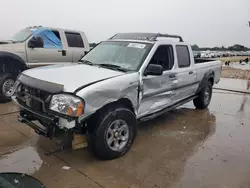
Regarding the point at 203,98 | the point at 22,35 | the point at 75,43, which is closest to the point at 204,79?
the point at 203,98

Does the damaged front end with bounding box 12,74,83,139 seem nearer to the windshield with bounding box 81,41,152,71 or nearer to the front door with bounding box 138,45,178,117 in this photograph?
the windshield with bounding box 81,41,152,71

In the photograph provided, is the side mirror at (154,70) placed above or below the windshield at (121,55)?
below

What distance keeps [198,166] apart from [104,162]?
139 centimetres

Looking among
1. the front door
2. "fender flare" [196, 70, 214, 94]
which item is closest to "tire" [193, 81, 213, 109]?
"fender flare" [196, 70, 214, 94]

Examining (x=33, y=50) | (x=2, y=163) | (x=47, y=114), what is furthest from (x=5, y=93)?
(x=47, y=114)

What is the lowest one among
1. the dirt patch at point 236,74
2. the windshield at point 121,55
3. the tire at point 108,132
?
the dirt patch at point 236,74

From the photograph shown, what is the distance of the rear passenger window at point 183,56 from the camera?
528 cm

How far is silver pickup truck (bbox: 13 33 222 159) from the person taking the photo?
315cm

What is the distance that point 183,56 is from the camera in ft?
18.1

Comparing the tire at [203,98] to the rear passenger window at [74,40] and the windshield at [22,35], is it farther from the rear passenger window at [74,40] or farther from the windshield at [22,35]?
the windshield at [22,35]

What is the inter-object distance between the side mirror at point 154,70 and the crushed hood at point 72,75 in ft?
1.77

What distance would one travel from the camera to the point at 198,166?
3.67 meters

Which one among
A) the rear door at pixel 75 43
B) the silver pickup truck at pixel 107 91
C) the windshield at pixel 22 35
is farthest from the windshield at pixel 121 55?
the rear door at pixel 75 43

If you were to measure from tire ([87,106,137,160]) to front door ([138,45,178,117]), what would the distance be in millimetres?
481
